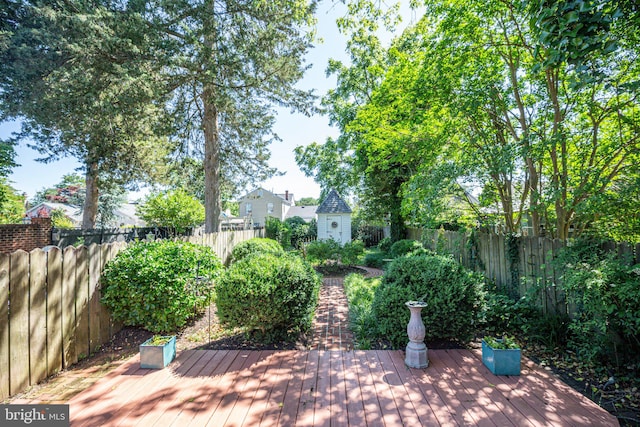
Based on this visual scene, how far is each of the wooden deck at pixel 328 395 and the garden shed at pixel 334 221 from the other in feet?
46.2

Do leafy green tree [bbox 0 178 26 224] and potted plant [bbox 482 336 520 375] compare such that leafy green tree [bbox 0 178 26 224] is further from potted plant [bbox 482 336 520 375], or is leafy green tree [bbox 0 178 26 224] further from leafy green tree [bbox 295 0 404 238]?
potted plant [bbox 482 336 520 375]

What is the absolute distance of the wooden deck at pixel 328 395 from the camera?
7.62 feet

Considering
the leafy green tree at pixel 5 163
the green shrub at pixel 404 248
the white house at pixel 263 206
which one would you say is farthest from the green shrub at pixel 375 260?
the white house at pixel 263 206

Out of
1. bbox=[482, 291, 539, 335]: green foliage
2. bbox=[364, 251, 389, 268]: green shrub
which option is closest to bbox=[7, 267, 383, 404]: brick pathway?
bbox=[482, 291, 539, 335]: green foliage

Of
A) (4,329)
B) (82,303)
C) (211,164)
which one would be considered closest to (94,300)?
(82,303)

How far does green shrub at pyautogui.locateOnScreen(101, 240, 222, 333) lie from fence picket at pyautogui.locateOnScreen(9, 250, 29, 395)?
95 centimetres

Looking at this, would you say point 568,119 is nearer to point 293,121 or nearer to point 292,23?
point 292,23

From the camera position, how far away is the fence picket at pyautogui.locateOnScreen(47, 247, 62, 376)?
307cm

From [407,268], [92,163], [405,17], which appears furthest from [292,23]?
[92,163]

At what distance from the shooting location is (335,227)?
17516 mm

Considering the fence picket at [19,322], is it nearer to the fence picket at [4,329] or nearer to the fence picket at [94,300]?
the fence picket at [4,329]

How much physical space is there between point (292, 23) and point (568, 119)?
291 inches

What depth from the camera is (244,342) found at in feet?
12.9

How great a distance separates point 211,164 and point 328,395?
903 cm
